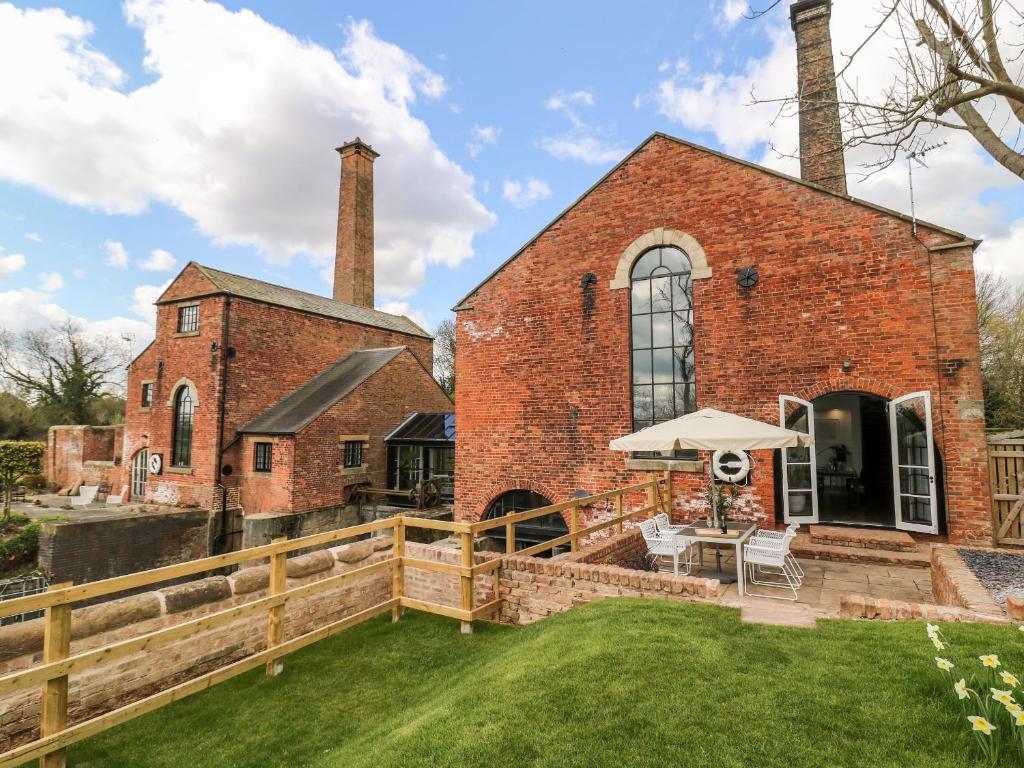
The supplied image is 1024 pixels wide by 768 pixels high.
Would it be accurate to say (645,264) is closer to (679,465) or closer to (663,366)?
(663,366)

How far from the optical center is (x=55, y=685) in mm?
3338

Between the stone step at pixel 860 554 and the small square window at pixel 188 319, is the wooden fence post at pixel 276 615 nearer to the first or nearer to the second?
the stone step at pixel 860 554

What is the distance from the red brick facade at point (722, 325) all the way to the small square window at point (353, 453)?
7.48 metres

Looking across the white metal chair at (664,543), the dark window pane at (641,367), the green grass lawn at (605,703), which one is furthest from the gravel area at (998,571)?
the dark window pane at (641,367)

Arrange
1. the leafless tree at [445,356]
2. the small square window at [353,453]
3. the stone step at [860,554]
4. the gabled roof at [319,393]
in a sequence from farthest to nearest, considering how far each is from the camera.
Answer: the leafless tree at [445,356]
the small square window at [353,453]
the gabled roof at [319,393]
the stone step at [860,554]

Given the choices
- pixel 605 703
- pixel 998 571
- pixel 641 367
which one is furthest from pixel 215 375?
pixel 998 571

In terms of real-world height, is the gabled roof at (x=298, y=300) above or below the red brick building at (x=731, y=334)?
above

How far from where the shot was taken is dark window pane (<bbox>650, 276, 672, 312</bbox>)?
10.0 m

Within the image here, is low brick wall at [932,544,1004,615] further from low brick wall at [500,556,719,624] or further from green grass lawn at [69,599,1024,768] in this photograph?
low brick wall at [500,556,719,624]

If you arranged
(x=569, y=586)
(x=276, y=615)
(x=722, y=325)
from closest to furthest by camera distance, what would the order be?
(x=276, y=615) → (x=569, y=586) → (x=722, y=325)

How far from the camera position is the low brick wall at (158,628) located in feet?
12.4

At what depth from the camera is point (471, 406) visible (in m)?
11.7

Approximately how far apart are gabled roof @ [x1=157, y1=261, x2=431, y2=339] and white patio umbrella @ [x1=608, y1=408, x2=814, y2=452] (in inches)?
637

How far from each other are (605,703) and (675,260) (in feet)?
28.3
